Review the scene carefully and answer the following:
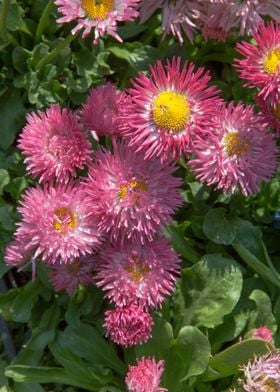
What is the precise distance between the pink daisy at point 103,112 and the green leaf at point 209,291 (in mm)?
524

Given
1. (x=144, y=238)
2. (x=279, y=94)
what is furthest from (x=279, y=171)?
(x=144, y=238)

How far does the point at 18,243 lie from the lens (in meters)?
2.07

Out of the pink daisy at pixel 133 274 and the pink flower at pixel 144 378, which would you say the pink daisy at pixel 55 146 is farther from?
the pink flower at pixel 144 378

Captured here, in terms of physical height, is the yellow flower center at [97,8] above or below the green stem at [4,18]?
above

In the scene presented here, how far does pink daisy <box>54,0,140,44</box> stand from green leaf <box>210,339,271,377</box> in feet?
3.09

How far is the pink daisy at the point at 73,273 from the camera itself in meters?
2.03

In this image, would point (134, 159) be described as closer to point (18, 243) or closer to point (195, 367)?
point (18, 243)

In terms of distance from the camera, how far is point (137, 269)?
1979mm

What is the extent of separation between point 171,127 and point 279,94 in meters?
0.31

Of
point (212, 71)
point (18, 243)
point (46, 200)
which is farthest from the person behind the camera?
point (212, 71)

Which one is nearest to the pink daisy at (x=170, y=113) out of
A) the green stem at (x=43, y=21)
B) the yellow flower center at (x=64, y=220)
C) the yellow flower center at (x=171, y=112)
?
the yellow flower center at (x=171, y=112)

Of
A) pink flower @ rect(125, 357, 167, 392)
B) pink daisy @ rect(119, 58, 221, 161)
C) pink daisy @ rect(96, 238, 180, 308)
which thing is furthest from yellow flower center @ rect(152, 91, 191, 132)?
pink flower @ rect(125, 357, 167, 392)

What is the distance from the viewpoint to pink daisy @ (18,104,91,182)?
6.43 feet

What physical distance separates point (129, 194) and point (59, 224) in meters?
0.20
